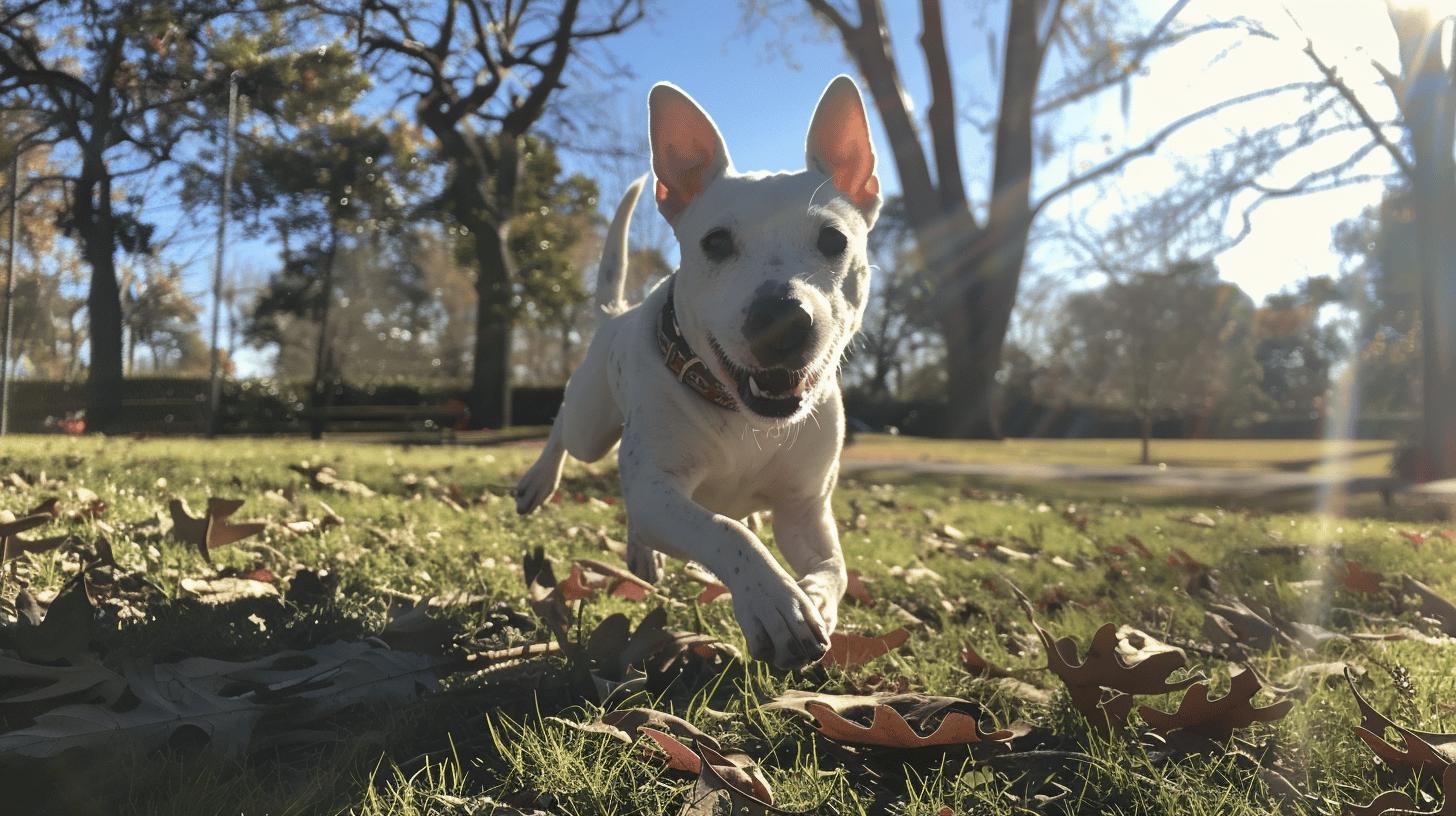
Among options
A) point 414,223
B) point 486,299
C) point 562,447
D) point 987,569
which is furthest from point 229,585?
point 414,223

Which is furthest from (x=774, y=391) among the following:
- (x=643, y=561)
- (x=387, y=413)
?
(x=387, y=413)

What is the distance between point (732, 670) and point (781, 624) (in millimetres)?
450

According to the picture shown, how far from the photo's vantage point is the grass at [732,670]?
5.15 feet

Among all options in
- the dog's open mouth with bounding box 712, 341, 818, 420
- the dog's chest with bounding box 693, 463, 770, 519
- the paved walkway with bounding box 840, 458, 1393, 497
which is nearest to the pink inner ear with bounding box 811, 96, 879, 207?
the dog's open mouth with bounding box 712, 341, 818, 420

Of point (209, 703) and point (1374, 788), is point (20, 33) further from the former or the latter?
point (1374, 788)

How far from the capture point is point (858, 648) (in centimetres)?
226

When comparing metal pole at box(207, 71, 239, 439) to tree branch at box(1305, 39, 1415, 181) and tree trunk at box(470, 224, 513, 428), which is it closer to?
tree trunk at box(470, 224, 513, 428)

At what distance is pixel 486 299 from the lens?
20.7 meters

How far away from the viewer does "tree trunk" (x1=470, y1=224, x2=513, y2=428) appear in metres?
20.4

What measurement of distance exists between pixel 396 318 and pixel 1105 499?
44960 millimetres

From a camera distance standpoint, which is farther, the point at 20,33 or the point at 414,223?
the point at 414,223

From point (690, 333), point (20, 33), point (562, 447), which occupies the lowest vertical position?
point (562, 447)

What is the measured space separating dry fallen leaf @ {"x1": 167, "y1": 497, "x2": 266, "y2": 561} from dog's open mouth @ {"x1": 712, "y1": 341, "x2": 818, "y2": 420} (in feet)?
6.01

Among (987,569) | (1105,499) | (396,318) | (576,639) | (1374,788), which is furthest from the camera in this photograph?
(396,318)
